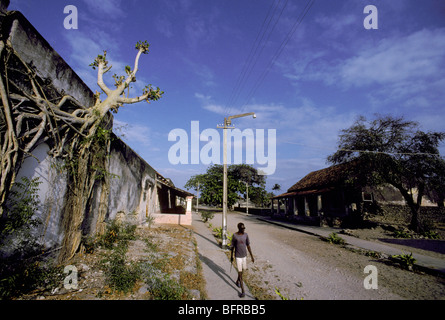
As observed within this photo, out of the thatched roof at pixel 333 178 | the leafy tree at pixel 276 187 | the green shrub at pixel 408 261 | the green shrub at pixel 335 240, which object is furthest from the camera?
the leafy tree at pixel 276 187

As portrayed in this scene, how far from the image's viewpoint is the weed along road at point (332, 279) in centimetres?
470

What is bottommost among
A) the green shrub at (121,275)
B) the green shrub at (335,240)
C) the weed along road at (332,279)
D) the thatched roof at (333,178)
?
the green shrub at (335,240)

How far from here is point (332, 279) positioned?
566 centimetres

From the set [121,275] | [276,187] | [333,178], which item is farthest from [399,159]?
[276,187]

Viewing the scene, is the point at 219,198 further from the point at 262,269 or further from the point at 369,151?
the point at 262,269

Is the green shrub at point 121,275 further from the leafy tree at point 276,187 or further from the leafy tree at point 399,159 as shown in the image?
the leafy tree at point 276,187

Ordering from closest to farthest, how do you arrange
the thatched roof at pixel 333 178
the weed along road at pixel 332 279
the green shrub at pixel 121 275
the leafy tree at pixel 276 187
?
the green shrub at pixel 121 275
the weed along road at pixel 332 279
the thatched roof at pixel 333 178
the leafy tree at pixel 276 187

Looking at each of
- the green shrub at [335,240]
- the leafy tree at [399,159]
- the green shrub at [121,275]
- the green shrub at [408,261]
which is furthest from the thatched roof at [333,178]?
the green shrub at [121,275]

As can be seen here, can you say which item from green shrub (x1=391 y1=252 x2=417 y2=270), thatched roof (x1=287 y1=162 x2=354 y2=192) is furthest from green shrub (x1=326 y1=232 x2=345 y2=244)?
thatched roof (x1=287 y1=162 x2=354 y2=192)

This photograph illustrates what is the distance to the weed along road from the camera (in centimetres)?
470

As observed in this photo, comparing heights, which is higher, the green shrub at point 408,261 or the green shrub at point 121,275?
the green shrub at point 121,275

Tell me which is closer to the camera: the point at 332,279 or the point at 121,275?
the point at 121,275

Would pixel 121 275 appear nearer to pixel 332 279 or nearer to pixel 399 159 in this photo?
pixel 332 279
